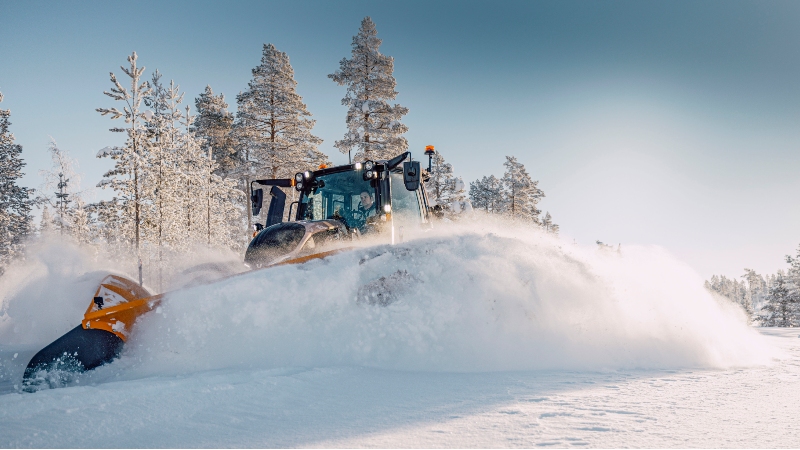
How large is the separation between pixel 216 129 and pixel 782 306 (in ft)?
148

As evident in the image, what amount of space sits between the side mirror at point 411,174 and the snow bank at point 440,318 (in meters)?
1.24

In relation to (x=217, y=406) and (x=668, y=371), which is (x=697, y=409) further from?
(x=217, y=406)

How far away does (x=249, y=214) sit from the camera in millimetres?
29000

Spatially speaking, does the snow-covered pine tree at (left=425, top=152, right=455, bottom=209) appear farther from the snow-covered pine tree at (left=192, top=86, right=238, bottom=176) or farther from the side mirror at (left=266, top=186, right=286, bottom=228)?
the side mirror at (left=266, top=186, right=286, bottom=228)

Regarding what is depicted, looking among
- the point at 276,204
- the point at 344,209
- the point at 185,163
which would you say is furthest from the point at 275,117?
the point at 344,209

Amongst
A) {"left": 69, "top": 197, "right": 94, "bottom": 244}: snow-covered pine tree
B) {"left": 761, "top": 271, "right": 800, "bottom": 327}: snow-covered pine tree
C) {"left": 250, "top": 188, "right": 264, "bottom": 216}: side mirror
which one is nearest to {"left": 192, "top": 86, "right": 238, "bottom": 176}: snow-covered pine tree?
{"left": 69, "top": 197, "right": 94, "bottom": 244}: snow-covered pine tree

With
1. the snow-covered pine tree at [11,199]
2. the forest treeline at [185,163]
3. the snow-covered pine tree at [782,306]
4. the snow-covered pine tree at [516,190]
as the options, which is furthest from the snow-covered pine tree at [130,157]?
the snow-covered pine tree at [782,306]

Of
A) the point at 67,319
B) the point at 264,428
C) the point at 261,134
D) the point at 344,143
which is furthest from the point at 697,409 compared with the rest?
the point at 261,134

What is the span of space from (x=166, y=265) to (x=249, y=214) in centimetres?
906

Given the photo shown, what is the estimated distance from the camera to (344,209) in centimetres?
692

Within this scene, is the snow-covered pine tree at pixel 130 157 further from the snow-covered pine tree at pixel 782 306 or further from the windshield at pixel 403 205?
the snow-covered pine tree at pixel 782 306

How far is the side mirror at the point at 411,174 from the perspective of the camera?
5.79m

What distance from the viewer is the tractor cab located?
534 centimetres

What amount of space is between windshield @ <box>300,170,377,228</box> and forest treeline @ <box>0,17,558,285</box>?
10.0m
